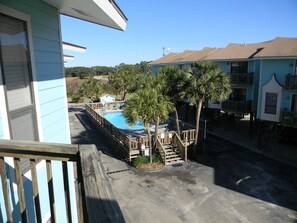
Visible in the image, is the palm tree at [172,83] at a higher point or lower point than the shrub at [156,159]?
higher

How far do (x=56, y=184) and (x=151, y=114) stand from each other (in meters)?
11.6

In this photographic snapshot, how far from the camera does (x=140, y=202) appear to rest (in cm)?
1274

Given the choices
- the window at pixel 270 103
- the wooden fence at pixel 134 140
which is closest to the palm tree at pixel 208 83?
the wooden fence at pixel 134 140

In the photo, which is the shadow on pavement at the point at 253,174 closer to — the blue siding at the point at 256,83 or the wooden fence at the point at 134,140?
the wooden fence at the point at 134,140

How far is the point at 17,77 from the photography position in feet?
11.8

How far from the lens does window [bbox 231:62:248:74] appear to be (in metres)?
25.0

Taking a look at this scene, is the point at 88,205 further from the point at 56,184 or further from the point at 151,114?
the point at 151,114

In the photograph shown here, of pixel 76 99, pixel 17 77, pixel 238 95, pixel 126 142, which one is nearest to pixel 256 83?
pixel 238 95

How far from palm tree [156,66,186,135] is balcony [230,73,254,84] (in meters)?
9.30

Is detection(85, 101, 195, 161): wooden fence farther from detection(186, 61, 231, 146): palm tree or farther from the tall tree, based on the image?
the tall tree

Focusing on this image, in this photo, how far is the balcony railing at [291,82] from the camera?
19.0m

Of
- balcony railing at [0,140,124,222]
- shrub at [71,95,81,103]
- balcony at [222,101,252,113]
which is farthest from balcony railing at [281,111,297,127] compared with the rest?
shrub at [71,95,81,103]

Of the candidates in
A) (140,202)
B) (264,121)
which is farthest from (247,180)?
(264,121)

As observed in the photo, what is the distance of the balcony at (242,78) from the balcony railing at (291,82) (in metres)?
4.77
